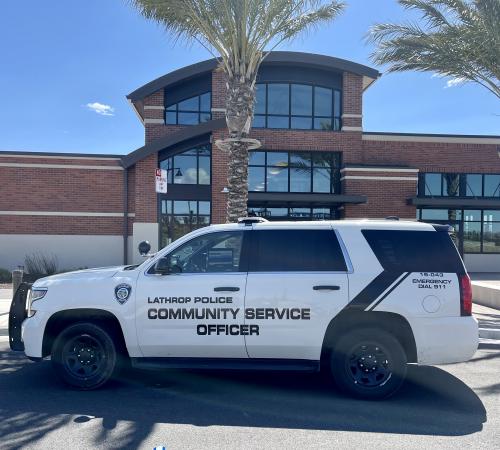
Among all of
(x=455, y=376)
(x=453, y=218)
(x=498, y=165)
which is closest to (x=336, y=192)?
(x=453, y=218)

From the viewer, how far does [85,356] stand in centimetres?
580

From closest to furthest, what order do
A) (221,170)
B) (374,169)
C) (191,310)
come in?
(191,310) < (221,170) < (374,169)

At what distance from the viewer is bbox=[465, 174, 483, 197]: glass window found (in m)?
20.2

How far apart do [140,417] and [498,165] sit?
755 inches

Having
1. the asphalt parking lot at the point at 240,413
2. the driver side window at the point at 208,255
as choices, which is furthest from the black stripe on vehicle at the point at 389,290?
the driver side window at the point at 208,255

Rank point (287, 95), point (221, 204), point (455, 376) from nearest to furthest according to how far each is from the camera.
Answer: point (455, 376), point (221, 204), point (287, 95)

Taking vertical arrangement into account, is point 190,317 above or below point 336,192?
below

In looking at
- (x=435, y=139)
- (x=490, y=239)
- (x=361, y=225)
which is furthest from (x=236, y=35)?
(x=490, y=239)

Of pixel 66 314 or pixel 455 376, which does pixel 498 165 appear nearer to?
pixel 455 376

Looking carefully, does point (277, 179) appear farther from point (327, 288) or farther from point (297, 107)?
point (327, 288)

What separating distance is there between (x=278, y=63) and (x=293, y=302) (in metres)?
15.6

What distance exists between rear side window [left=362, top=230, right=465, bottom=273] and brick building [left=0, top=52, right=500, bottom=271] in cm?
1199

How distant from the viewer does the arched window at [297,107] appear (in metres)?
19.4

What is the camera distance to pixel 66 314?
572 centimetres
